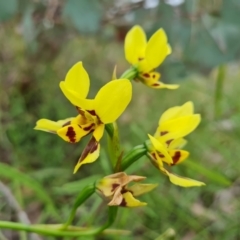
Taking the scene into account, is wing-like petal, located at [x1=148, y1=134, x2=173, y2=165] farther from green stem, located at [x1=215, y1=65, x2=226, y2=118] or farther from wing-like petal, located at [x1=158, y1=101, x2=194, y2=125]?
green stem, located at [x1=215, y1=65, x2=226, y2=118]

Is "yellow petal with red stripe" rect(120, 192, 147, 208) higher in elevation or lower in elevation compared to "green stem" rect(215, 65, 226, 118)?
higher

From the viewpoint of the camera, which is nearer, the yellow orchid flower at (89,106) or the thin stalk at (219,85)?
the yellow orchid flower at (89,106)

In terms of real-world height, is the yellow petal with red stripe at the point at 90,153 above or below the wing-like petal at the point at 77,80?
below

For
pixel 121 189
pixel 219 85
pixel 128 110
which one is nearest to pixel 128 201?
pixel 121 189

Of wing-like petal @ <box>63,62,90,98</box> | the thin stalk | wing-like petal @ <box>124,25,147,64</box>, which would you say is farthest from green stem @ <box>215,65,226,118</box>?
wing-like petal @ <box>63,62,90,98</box>

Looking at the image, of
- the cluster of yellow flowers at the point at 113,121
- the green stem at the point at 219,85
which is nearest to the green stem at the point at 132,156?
the cluster of yellow flowers at the point at 113,121

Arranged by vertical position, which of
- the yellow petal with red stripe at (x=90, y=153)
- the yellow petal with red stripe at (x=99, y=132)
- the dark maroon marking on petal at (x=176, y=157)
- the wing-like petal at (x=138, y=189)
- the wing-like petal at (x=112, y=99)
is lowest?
the wing-like petal at (x=138, y=189)

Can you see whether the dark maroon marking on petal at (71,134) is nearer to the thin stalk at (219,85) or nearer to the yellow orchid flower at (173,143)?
the yellow orchid flower at (173,143)
